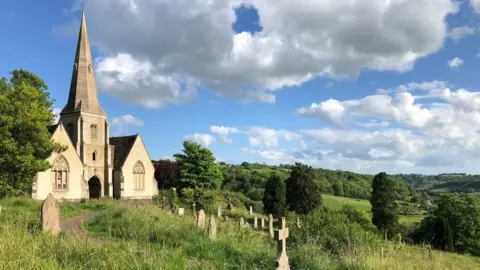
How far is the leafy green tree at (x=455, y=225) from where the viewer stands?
148 feet

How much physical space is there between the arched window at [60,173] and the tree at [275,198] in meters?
25.0

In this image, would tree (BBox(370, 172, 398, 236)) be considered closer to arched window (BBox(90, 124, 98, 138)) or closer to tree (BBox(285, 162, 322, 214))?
tree (BBox(285, 162, 322, 214))

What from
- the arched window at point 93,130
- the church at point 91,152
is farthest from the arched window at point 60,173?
the arched window at point 93,130

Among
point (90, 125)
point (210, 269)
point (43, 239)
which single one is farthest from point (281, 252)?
point (90, 125)

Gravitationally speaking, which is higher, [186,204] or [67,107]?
[67,107]

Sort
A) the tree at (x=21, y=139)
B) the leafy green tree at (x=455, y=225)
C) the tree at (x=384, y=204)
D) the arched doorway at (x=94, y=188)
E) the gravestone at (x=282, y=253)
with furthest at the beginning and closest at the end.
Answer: the tree at (x=384, y=204), the leafy green tree at (x=455, y=225), the arched doorway at (x=94, y=188), the tree at (x=21, y=139), the gravestone at (x=282, y=253)

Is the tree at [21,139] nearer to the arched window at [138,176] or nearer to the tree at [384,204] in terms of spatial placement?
the arched window at [138,176]

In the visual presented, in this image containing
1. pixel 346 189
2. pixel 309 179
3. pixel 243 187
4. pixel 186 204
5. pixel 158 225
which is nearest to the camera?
pixel 158 225

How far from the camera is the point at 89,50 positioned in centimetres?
4597

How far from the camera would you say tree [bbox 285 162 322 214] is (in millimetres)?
50500

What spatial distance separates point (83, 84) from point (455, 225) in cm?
4743

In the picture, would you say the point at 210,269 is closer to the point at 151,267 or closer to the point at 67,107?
the point at 151,267

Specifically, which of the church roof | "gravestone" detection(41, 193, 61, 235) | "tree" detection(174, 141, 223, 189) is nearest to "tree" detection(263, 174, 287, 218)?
"tree" detection(174, 141, 223, 189)

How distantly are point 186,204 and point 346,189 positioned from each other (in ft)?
222
